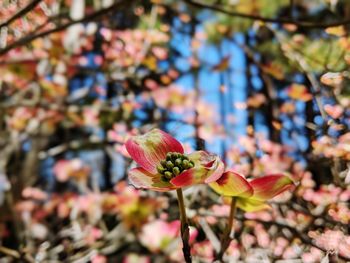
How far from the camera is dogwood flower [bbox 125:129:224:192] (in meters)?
0.71

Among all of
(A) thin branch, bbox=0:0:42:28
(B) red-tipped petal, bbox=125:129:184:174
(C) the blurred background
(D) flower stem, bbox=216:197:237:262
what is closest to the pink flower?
(C) the blurred background

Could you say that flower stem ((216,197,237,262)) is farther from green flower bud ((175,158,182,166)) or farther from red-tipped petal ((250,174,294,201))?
green flower bud ((175,158,182,166))

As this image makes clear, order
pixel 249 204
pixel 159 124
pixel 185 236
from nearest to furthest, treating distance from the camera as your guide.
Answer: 1. pixel 185 236
2. pixel 249 204
3. pixel 159 124

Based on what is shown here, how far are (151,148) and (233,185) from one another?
0.54ft

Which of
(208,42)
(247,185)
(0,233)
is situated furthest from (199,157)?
(208,42)

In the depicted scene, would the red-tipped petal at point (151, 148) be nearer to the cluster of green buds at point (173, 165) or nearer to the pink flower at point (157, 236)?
the cluster of green buds at point (173, 165)

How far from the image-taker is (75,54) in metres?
4.72

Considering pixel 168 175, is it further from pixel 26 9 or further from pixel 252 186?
pixel 26 9

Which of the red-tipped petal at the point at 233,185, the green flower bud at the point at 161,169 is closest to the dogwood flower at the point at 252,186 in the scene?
the red-tipped petal at the point at 233,185

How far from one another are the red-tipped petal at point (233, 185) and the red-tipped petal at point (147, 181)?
0.35 ft

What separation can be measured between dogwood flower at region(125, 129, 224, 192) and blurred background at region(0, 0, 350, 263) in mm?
270

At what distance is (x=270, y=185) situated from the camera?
0.82 meters

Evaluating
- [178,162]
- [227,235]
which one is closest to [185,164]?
[178,162]

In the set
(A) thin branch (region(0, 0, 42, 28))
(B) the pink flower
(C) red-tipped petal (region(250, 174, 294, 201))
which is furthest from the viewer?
(B) the pink flower
